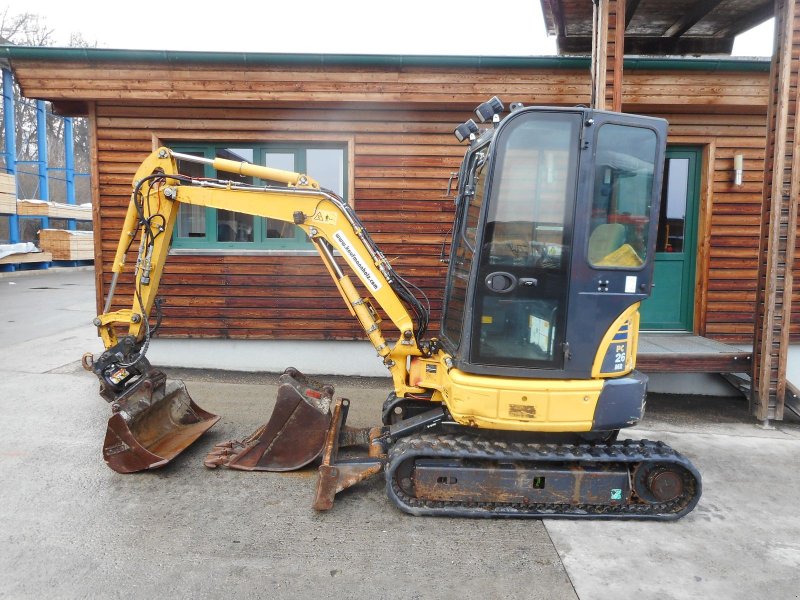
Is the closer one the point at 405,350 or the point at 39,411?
the point at 405,350

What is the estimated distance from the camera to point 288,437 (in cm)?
433

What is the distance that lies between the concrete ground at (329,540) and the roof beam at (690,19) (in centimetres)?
512

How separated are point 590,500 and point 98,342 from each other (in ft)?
25.4

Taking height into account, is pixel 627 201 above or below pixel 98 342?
above

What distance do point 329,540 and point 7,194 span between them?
20.5 m

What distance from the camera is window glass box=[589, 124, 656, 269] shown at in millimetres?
3588

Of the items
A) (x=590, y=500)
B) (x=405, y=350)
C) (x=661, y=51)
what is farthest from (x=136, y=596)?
(x=661, y=51)

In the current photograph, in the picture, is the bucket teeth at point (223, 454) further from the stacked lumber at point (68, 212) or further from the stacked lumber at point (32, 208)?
the stacked lumber at point (68, 212)

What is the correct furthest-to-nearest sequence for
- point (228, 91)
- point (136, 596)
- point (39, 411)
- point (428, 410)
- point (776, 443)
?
point (228, 91)
point (39, 411)
point (776, 443)
point (428, 410)
point (136, 596)

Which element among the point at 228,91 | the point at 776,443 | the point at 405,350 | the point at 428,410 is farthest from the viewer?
the point at 228,91

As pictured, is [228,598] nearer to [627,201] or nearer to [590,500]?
[590,500]

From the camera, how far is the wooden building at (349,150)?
660 cm

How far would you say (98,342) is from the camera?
28.2 feet

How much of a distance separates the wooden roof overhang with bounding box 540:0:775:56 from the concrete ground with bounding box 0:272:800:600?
521 centimetres
